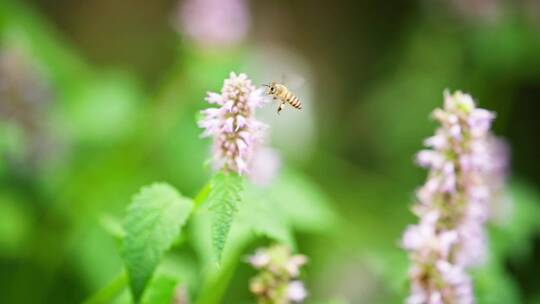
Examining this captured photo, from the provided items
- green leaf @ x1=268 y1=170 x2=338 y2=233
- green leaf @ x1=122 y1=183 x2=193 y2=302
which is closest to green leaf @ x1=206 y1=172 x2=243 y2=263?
green leaf @ x1=122 y1=183 x2=193 y2=302

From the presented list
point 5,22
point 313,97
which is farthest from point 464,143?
point 313,97

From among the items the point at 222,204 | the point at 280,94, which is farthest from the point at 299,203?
the point at 222,204

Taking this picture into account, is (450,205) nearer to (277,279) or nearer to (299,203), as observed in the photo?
(277,279)

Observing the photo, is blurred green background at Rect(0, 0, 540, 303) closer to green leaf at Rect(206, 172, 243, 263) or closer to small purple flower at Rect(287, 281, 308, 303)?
small purple flower at Rect(287, 281, 308, 303)

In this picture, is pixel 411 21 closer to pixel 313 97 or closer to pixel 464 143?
pixel 313 97

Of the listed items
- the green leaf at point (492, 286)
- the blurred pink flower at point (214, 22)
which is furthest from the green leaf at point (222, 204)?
the blurred pink flower at point (214, 22)
